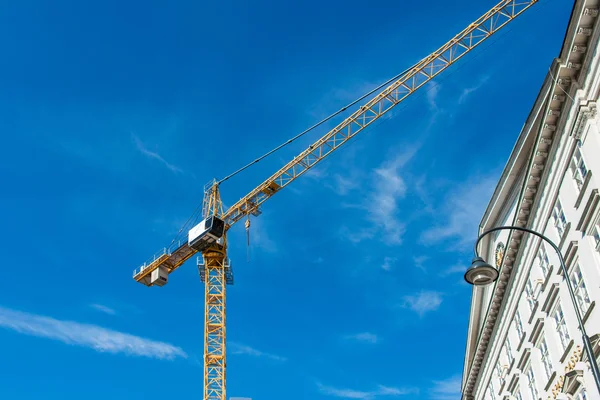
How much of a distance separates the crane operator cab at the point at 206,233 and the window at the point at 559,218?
53.3m

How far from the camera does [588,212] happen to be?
97.5ft

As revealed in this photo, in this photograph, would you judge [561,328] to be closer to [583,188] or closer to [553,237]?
[553,237]

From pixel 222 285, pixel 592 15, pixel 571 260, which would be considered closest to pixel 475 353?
pixel 571 260

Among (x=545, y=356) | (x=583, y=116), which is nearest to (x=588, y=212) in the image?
(x=583, y=116)

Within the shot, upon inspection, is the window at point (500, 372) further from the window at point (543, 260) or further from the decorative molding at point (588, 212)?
the decorative molding at point (588, 212)

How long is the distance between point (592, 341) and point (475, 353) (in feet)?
68.7

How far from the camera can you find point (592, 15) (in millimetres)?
28062

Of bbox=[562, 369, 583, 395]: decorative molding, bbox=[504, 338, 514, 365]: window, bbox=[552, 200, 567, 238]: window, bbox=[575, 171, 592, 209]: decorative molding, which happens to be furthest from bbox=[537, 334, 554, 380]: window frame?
bbox=[575, 171, 592, 209]: decorative molding

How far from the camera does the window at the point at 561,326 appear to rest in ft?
108

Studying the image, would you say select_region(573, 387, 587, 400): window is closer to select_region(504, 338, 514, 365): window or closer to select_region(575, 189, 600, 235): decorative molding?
select_region(575, 189, 600, 235): decorative molding

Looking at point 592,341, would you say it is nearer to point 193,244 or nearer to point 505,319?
point 505,319

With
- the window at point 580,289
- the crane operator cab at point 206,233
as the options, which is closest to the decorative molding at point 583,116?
the window at point 580,289


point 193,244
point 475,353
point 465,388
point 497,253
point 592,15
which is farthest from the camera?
point 193,244

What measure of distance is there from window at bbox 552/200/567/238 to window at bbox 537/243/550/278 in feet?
7.06
